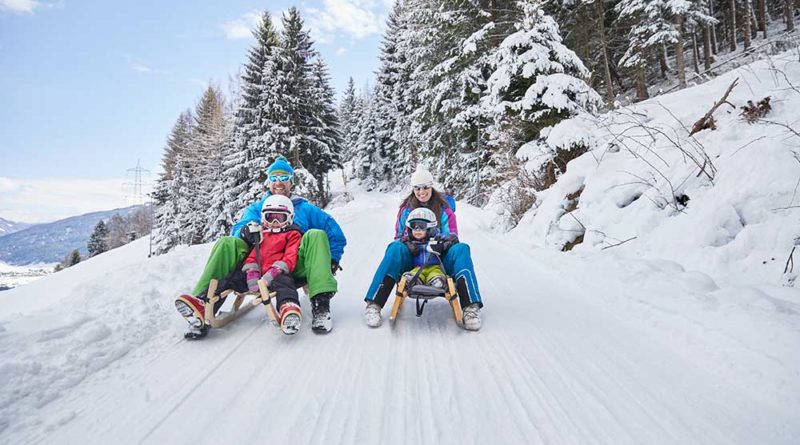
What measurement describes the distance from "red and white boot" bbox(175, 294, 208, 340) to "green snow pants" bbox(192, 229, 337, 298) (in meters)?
0.09

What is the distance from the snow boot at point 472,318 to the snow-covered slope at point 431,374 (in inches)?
2.9

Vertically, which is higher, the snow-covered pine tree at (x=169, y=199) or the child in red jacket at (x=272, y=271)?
the snow-covered pine tree at (x=169, y=199)

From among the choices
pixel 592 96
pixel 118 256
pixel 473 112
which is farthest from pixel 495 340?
pixel 118 256

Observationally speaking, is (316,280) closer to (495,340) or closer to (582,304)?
(495,340)

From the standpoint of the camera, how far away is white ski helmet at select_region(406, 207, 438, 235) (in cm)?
313

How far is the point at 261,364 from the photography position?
2170 millimetres

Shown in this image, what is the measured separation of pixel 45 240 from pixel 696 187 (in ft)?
608

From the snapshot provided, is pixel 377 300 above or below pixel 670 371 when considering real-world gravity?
above

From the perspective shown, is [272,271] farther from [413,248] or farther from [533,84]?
[533,84]

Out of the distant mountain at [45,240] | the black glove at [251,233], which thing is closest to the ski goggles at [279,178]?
the black glove at [251,233]

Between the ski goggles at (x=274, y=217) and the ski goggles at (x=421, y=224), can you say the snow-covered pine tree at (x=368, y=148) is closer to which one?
the ski goggles at (x=421, y=224)

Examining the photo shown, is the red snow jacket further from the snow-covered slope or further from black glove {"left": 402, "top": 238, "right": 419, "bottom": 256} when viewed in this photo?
black glove {"left": 402, "top": 238, "right": 419, "bottom": 256}

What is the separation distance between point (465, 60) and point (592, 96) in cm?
610

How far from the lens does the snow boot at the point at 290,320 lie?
7.88 ft
